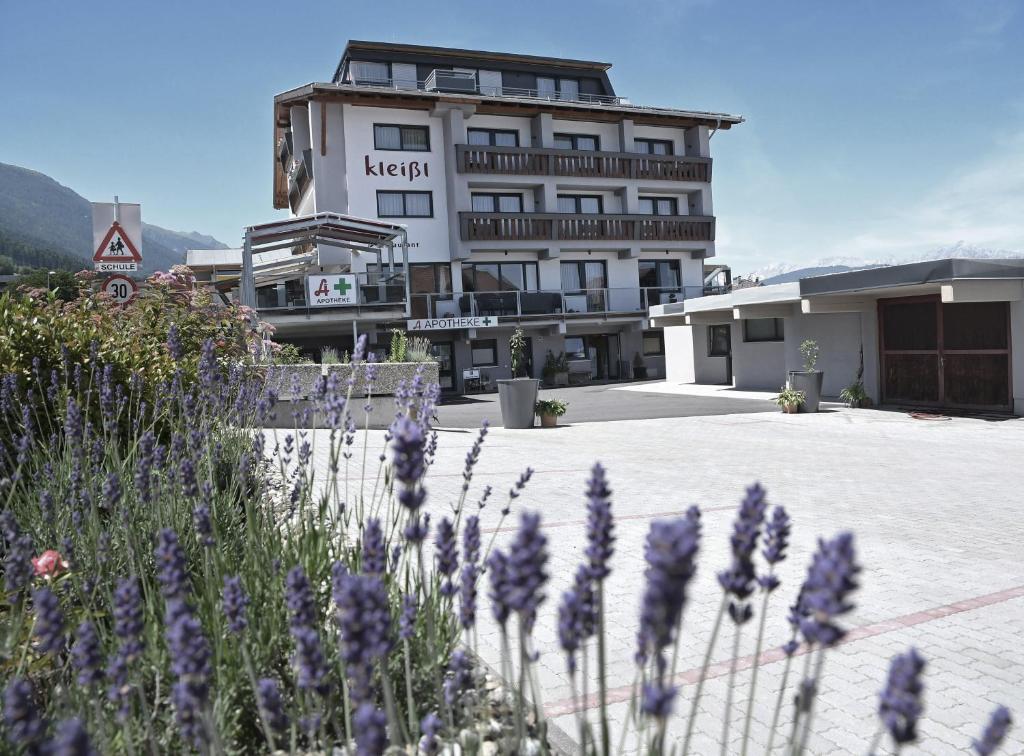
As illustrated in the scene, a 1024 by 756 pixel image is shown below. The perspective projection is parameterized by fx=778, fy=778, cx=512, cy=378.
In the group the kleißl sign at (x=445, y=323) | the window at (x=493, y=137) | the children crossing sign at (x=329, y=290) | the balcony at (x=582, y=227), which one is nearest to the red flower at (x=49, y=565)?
the children crossing sign at (x=329, y=290)

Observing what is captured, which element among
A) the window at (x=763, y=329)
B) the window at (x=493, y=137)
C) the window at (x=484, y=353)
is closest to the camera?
the window at (x=763, y=329)

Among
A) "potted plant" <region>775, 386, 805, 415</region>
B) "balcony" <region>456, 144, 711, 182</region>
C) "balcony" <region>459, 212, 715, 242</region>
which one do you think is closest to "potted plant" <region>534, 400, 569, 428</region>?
"potted plant" <region>775, 386, 805, 415</region>

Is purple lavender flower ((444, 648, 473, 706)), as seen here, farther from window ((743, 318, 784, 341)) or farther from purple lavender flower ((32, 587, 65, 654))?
window ((743, 318, 784, 341))

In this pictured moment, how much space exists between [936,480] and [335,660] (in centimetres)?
895

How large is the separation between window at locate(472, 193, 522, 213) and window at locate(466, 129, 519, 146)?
7.73 ft

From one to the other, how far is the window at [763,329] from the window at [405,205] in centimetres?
1486

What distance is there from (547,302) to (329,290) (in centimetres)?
1168

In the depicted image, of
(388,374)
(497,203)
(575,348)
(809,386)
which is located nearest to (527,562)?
(388,374)

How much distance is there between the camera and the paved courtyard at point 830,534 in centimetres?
349

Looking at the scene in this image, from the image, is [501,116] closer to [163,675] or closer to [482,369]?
[482,369]

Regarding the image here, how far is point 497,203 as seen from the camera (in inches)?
1399

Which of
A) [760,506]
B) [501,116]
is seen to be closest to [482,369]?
[501,116]

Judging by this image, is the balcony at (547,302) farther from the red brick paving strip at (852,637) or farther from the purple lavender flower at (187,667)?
the purple lavender flower at (187,667)

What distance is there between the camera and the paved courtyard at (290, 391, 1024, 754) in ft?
11.4
